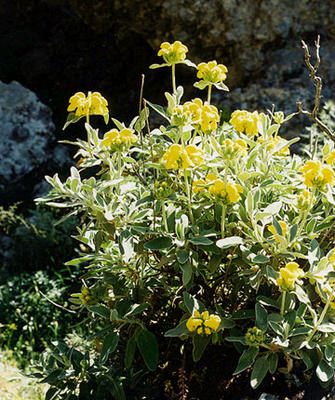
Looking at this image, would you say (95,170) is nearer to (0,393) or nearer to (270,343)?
(0,393)

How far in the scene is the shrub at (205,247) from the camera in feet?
5.62

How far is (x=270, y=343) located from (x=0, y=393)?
150cm

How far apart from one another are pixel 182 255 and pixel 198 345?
30 cm

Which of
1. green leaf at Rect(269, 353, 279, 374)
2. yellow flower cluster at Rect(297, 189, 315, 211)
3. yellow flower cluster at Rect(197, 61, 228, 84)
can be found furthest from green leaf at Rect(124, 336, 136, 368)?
yellow flower cluster at Rect(197, 61, 228, 84)

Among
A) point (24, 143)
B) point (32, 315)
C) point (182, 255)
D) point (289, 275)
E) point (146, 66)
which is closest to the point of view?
point (289, 275)

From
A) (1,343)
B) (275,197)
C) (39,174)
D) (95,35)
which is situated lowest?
(1,343)

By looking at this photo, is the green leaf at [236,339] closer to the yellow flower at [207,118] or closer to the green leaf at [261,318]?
the green leaf at [261,318]

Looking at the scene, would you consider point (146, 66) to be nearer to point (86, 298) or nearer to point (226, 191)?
point (86, 298)

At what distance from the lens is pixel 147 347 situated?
1.89 metres

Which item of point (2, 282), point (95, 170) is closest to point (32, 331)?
point (2, 282)

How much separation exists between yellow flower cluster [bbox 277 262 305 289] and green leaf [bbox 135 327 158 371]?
1.70ft

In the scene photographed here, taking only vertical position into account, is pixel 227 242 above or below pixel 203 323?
above

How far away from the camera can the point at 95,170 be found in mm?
3908

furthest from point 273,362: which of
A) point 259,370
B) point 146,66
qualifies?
point 146,66
